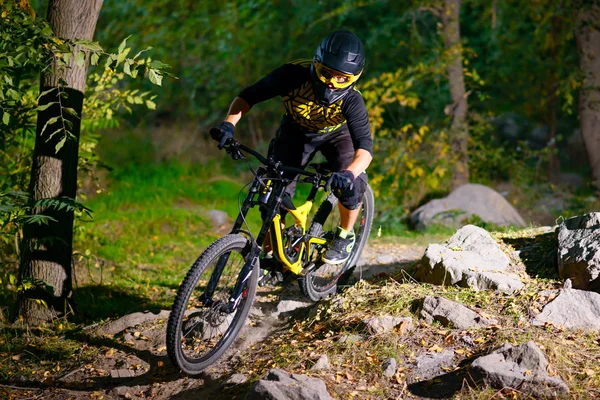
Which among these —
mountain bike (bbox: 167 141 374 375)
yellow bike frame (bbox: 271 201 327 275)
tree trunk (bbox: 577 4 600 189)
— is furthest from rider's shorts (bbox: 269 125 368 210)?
tree trunk (bbox: 577 4 600 189)

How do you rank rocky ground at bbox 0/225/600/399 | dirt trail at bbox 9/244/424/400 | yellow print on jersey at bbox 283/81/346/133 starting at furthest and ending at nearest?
yellow print on jersey at bbox 283/81/346/133, dirt trail at bbox 9/244/424/400, rocky ground at bbox 0/225/600/399

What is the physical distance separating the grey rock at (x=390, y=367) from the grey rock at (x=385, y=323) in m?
0.33

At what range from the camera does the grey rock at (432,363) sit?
4098 mm

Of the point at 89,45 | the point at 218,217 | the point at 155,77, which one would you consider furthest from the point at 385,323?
the point at 218,217

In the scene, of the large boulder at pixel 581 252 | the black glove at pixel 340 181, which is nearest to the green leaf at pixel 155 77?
the black glove at pixel 340 181

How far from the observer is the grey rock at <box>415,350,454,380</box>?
4.10 metres

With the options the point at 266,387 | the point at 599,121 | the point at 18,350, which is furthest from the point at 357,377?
the point at 599,121

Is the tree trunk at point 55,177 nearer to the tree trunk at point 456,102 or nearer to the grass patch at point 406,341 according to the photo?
the grass patch at point 406,341

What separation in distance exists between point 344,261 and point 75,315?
2170mm

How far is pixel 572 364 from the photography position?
400cm

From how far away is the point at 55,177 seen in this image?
5367 millimetres

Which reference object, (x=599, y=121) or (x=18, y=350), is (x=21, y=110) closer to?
(x=18, y=350)

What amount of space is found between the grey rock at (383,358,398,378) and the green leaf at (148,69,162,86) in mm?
2192

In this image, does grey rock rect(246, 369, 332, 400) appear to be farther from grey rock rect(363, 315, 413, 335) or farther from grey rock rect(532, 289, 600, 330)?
grey rock rect(532, 289, 600, 330)
